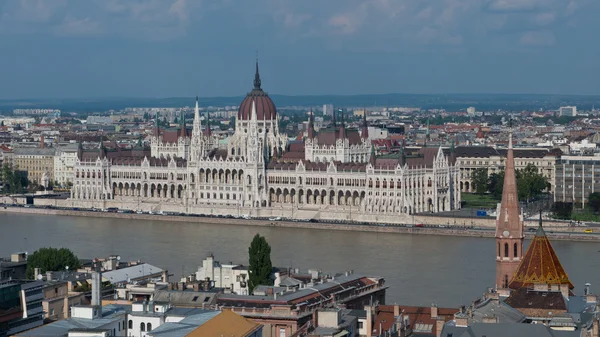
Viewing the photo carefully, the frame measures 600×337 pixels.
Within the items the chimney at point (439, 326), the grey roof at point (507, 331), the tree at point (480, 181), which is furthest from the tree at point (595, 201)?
the grey roof at point (507, 331)

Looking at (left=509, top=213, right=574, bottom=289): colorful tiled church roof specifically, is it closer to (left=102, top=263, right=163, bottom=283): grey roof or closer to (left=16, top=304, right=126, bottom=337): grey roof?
(left=16, top=304, right=126, bottom=337): grey roof

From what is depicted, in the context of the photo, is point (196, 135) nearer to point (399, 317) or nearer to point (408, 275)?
point (408, 275)

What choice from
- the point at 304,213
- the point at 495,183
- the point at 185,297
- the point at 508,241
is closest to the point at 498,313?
the point at 508,241

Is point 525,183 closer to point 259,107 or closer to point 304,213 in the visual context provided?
point 304,213

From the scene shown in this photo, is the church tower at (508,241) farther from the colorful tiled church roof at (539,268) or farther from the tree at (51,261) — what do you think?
the tree at (51,261)

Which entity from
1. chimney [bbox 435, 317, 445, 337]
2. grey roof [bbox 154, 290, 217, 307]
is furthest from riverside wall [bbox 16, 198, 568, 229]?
chimney [bbox 435, 317, 445, 337]

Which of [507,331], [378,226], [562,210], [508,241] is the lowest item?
[378,226]
